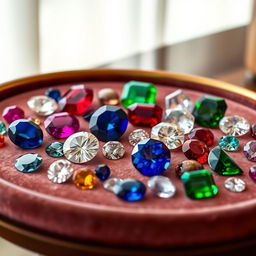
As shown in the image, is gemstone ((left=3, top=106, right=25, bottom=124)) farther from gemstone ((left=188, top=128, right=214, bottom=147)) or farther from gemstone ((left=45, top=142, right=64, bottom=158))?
gemstone ((left=188, top=128, right=214, bottom=147))

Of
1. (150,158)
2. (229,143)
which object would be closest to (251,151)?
(229,143)

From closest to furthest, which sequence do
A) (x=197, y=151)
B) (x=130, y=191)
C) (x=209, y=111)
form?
(x=130, y=191) < (x=197, y=151) < (x=209, y=111)

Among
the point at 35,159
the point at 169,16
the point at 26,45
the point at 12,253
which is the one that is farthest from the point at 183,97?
the point at 169,16

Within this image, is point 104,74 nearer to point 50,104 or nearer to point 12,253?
point 50,104

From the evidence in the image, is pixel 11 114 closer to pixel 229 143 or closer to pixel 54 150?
pixel 54 150

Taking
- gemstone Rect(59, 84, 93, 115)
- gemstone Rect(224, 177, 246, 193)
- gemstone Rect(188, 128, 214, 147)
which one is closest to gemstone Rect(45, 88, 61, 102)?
gemstone Rect(59, 84, 93, 115)

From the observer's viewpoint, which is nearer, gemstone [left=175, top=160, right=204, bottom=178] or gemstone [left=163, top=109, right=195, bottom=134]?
gemstone [left=175, top=160, right=204, bottom=178]

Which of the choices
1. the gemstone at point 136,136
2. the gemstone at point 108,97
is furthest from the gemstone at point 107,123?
the gemstone at point 108,97
